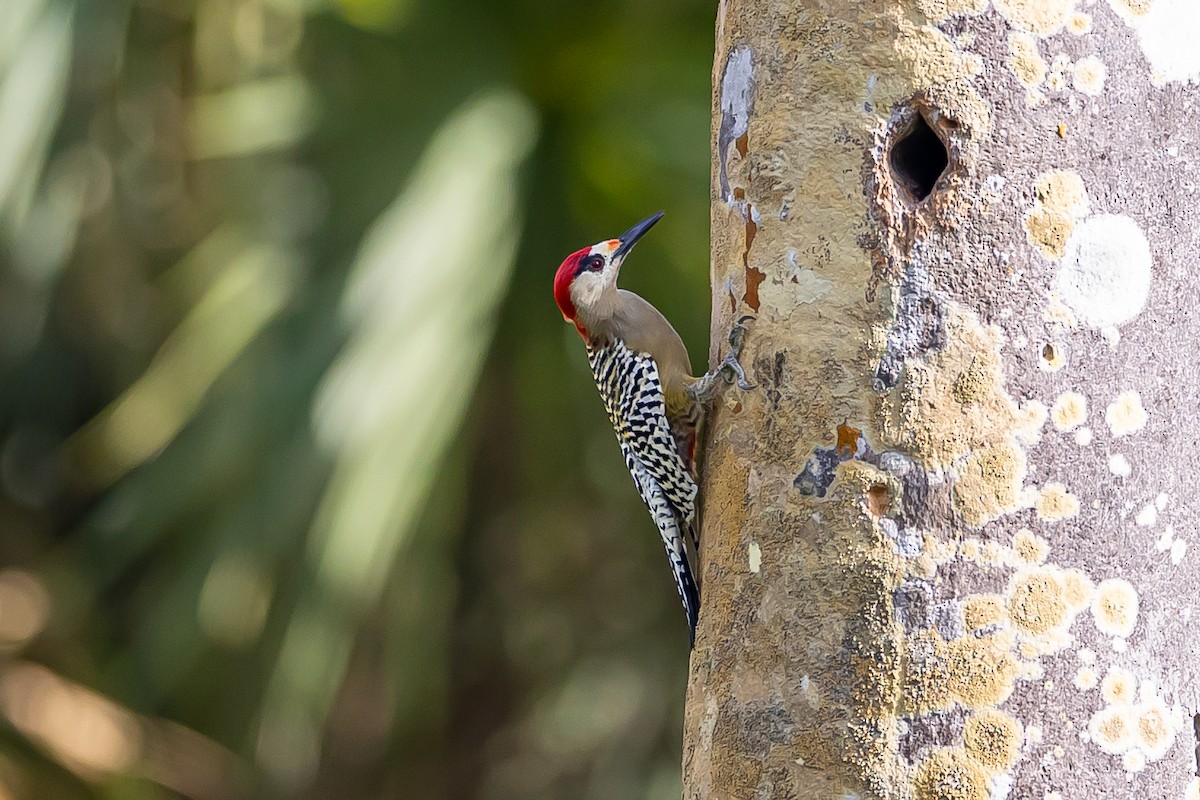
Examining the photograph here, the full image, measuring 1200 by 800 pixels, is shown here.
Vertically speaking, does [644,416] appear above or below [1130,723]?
below

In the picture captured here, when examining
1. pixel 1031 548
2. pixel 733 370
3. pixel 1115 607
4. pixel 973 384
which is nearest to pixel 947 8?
pixel 973 384

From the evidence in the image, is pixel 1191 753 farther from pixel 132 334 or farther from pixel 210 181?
pixel 132 334

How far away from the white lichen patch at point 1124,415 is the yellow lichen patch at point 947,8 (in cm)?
62

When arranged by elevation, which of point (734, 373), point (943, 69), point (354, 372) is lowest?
point (354, 372)

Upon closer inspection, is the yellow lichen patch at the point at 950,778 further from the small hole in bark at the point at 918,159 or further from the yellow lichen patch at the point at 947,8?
the yellow lichen patch at the point at 947,8

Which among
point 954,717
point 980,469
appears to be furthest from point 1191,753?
point 980,469

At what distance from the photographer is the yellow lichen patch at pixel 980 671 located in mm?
1915

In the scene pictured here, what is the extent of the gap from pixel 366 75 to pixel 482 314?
1.06 meters

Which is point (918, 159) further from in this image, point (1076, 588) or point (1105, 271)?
point (1076, 588)

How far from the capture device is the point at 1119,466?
1948mm

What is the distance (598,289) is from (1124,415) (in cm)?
165

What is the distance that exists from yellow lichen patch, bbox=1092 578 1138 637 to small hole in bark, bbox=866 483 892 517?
0.32m

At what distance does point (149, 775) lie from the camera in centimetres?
598

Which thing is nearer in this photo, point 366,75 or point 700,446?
point 700,446
